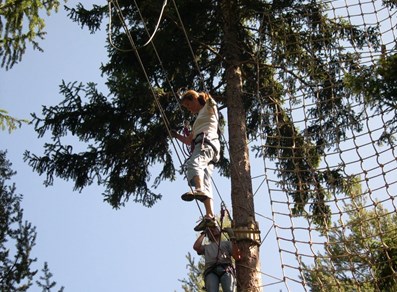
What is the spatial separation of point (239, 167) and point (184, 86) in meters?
2.02

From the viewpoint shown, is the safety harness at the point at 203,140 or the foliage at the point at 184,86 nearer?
the safety harness at the point at 203,140

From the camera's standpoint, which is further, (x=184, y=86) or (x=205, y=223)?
(x=184, y=86)

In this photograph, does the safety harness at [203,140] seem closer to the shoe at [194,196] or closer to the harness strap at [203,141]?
the harness strap at [203,141]

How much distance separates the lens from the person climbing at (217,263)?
15.1ft

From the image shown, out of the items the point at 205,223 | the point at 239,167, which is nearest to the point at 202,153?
the point at 205,223

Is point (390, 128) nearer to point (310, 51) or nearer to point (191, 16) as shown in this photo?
point (310, 51)

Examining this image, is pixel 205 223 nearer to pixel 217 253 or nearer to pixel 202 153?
pixel 217 253

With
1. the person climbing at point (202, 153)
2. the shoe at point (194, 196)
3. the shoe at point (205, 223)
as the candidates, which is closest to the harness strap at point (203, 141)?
the person climbing at point (202, 153)

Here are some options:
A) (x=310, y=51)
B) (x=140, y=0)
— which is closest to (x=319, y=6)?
(x=310, y=51)

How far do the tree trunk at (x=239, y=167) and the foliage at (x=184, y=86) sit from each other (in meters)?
0.10

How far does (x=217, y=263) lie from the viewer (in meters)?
Result: 4.68

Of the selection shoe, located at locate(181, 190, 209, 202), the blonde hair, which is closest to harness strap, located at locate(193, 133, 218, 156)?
the blonde hair

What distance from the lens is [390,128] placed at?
6.07 m

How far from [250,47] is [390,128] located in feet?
8.48
